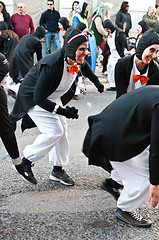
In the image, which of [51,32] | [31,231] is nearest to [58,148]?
[31,231]

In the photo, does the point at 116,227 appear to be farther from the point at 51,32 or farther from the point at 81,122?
the point at 51,32

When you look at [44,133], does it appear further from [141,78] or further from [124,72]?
[141,78]

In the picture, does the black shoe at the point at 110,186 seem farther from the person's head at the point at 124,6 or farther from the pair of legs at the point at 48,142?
the person's head at the point at 124,6

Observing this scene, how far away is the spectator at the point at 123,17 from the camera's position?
12.8 meters

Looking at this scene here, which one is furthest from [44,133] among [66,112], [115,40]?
[115,40]

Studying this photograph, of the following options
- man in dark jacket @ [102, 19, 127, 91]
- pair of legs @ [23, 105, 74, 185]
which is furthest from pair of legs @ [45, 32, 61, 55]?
pair of legs @ [23, 105, 74, 185]

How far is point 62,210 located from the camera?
3680mm

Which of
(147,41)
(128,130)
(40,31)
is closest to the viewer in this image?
(128,130)

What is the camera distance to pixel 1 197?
12.8 ft

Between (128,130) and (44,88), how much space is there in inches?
48.7

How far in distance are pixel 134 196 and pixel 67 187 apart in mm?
1214

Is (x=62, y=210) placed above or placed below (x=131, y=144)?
below

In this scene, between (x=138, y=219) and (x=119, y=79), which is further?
(x=119, y=79)

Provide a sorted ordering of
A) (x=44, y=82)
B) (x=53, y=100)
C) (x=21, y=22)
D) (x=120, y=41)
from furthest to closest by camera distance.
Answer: (x=21, y=22) → (x=120, y=41) → (x=53, y=100) → (x=44, y=82)
